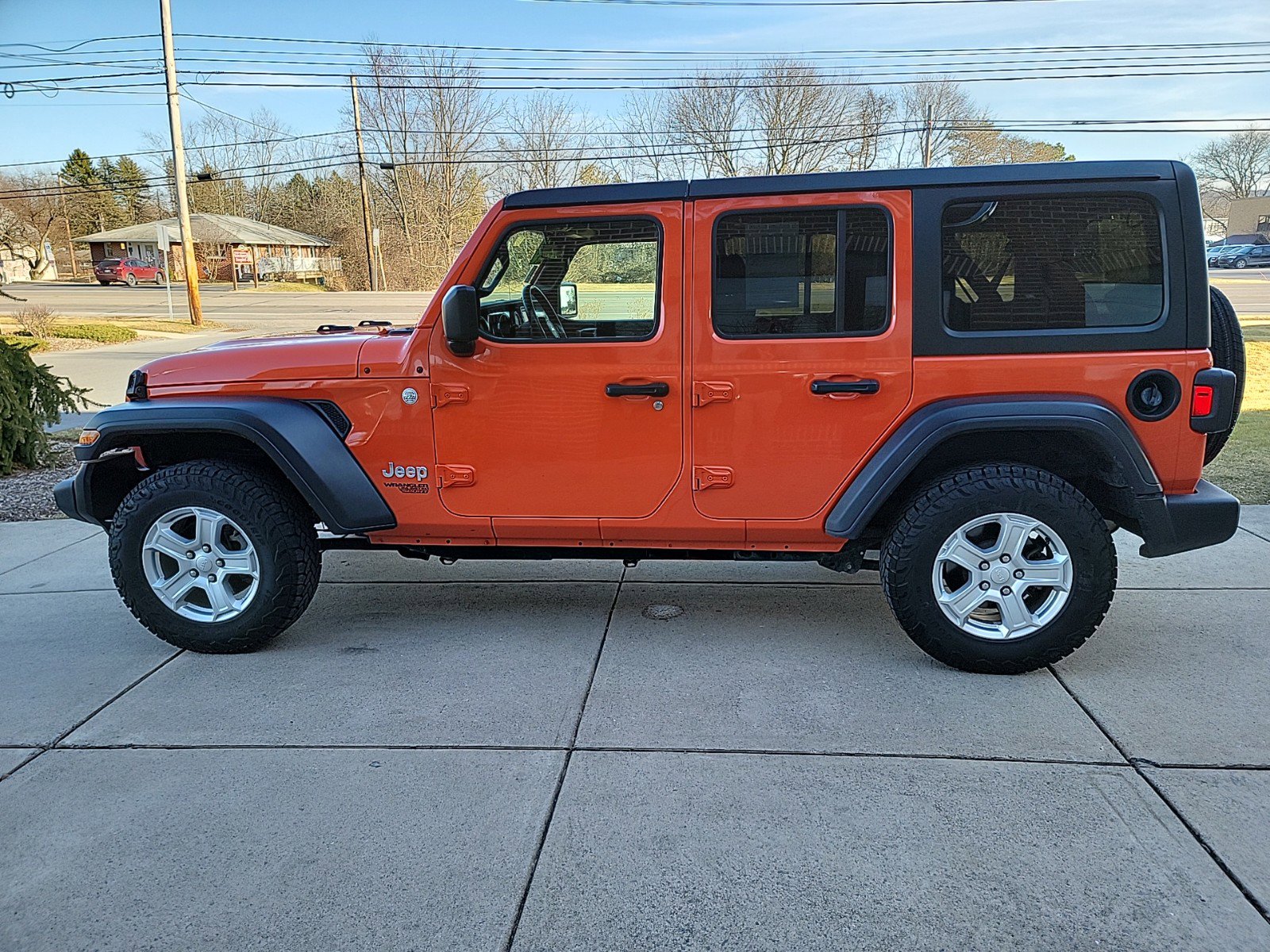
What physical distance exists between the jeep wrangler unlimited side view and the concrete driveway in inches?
16.1

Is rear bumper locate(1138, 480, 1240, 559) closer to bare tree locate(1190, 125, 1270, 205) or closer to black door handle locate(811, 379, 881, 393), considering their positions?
black door handle locate(811, 379, 881, 393)

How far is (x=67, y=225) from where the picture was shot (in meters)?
66.8

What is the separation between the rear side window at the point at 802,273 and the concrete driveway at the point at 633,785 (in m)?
1.40

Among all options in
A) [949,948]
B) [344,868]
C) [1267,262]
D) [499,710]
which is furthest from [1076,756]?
[1267,262]

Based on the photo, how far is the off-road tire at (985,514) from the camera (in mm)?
3555

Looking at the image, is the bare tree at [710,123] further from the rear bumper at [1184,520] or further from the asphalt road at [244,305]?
the rear bumper at [1184,520]

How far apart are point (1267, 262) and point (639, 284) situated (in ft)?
179

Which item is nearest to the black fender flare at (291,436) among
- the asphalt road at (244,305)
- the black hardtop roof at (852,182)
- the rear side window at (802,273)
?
the black hardtop roof at (852,182)

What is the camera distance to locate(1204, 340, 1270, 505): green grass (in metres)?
6.57

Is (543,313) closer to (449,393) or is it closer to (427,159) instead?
(449,393)

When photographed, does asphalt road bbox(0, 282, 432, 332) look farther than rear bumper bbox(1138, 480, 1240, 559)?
Yes

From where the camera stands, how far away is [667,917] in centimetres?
235

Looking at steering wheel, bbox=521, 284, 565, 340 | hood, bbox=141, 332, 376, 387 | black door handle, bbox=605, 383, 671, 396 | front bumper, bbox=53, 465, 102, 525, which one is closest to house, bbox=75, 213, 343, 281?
front bumper, bbox=53, 465, 102, 525

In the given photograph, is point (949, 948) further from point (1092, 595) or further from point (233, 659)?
point (233, 659)
